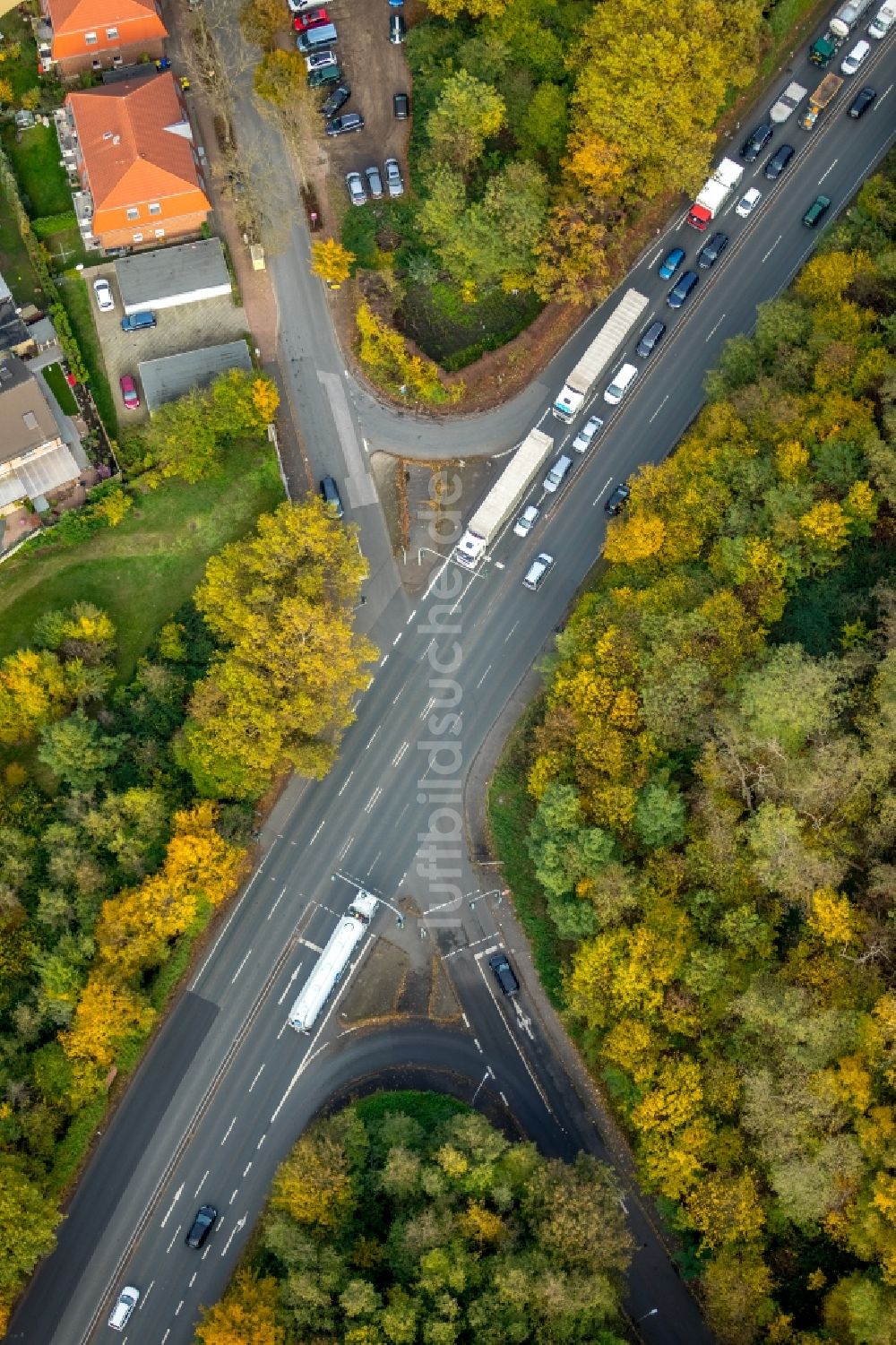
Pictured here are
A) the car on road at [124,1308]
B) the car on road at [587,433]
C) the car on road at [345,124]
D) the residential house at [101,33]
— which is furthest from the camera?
the car on road at [345,124]

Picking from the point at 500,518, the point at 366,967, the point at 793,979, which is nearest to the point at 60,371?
the point at 500,518

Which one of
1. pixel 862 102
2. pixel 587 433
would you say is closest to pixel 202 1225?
pixel 587 433

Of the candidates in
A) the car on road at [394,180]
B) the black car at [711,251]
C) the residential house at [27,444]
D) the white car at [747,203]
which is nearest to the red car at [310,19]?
the car on road at [394,180]

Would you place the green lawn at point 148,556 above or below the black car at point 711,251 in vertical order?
below

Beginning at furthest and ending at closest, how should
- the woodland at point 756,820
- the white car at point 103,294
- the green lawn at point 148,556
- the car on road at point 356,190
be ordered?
the car on road at point 356,190 < the white car at point 103,294 < the green lawn at point 148,556 < the woodland at point 756,820

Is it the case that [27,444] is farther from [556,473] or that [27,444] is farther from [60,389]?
[556,473]

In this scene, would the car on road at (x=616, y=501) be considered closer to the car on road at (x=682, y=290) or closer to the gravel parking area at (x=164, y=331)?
the car on road at (x=682, y=290)

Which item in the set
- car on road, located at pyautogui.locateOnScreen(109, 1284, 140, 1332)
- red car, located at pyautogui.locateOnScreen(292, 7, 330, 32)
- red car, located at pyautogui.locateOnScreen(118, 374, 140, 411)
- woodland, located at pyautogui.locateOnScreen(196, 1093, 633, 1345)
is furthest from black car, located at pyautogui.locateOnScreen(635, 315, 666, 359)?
car on road, located at pyautogui.locateOnScreen(109, 1284, 140, 1332)

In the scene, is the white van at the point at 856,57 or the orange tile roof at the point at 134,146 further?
the white van at the point at 856,57
